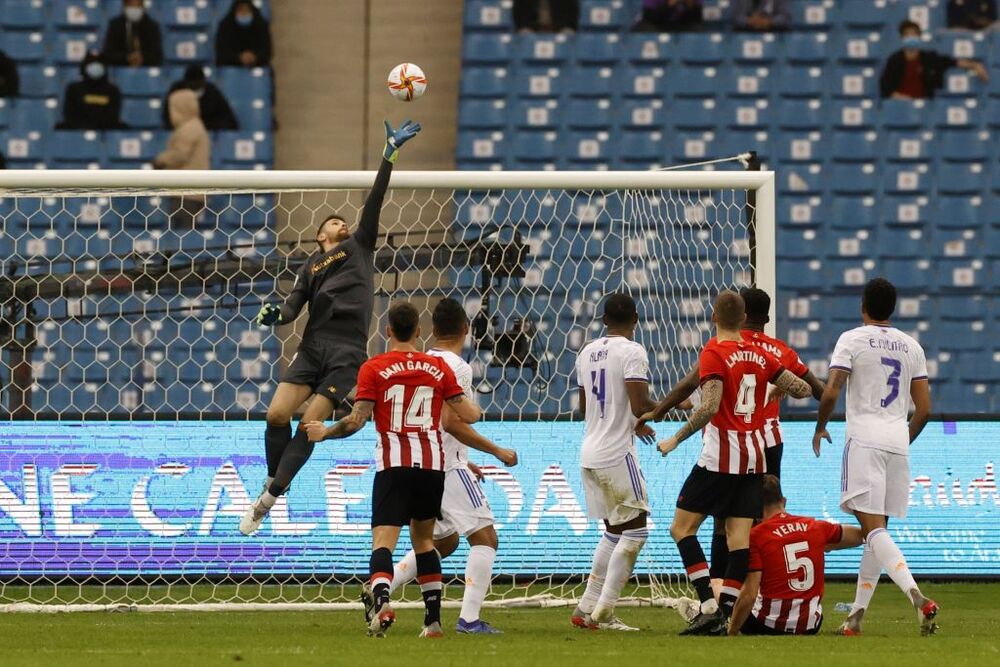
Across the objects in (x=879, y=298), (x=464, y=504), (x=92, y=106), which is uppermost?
(x=92, y=106)

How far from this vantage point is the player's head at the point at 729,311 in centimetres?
751

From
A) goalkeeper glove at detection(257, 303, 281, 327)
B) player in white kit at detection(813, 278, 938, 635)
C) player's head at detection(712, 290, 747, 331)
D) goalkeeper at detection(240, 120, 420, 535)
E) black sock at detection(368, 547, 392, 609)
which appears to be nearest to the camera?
black sock at detection(368, 547, 392, 609)

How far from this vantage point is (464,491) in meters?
7.90

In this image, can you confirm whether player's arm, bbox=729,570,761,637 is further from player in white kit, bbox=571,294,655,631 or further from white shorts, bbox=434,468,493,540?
white shorts, bbox=434,468,493,540

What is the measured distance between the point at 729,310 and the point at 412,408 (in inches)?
60.9

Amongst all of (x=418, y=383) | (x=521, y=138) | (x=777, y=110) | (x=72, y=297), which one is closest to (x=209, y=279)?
(x=72, y=297)

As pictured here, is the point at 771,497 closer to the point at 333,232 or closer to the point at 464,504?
the point at 464,504

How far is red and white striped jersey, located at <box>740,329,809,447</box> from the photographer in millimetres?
7641

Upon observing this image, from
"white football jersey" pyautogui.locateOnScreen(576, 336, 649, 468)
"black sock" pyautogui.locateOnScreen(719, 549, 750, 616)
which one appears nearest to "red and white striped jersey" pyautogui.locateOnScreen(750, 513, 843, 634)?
"black sock" pyautogui.locateOnScreen(719, 549, 750, 616)

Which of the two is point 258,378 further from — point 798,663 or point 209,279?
point 798,663

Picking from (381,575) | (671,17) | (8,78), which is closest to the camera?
(381,575)

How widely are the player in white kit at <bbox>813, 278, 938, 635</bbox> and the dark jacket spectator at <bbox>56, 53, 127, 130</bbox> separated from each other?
37.5ft

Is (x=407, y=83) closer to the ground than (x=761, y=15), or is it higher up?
closer to the ground

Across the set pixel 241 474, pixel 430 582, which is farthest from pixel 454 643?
pixel 241 474
